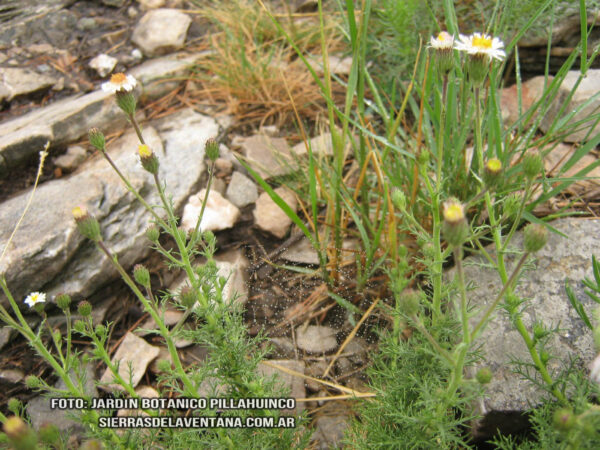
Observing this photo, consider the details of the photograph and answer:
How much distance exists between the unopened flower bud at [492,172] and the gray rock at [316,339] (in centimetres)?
115

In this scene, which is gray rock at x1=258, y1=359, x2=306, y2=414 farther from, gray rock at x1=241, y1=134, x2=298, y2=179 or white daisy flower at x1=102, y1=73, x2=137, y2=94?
white daisy flower at x1=102, y1=73, x2=137, y2=94

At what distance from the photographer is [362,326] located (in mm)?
2082

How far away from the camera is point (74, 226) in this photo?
2.10m

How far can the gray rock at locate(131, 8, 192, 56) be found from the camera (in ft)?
10.9

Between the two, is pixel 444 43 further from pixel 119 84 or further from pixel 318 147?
pixel 318 147

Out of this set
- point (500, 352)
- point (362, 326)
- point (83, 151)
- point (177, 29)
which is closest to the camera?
point (500, 352)

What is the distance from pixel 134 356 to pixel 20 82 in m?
2.16

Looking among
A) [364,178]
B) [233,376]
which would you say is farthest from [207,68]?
[233,376]

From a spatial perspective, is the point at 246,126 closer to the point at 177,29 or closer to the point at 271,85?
the point at 271,85

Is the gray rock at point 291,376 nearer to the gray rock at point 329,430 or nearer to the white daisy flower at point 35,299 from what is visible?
the gray rock at point 329,430

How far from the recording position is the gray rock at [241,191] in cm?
250

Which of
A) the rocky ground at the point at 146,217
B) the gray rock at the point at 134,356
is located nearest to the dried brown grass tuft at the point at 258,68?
the rocky ground at the point at 146,217

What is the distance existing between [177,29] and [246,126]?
1.10 meters

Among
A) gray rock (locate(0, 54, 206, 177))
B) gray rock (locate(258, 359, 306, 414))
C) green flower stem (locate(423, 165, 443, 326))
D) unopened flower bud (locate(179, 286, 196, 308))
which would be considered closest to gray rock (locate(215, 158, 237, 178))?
gray rock (locate(0, 54, 206, 177))
